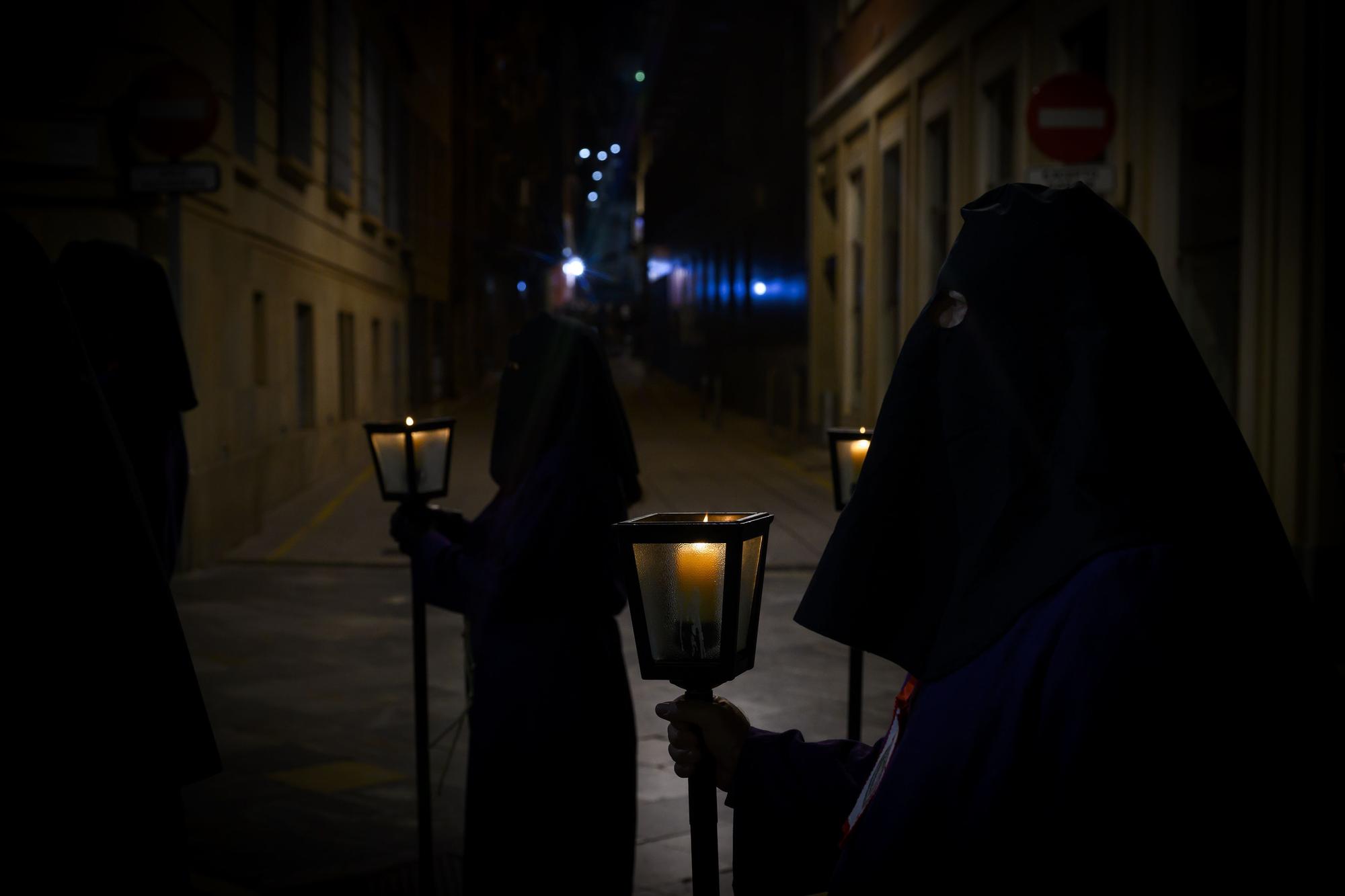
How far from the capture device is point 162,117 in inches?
383

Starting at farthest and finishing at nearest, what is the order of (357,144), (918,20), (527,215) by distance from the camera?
(527,215) → (357,144) → (918,20)

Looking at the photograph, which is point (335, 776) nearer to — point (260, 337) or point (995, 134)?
point (260, 337)

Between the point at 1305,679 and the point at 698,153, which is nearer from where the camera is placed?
the point at 1305,679

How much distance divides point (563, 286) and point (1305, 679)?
110 metres

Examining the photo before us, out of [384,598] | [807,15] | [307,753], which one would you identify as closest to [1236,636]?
[307,753]

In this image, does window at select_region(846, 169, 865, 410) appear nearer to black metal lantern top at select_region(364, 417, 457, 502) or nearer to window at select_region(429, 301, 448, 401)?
window at select_region(429, 301, 448, 401)

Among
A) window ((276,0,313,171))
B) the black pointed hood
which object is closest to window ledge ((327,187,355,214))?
window ((276,0,313,171))

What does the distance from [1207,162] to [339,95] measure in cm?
1253

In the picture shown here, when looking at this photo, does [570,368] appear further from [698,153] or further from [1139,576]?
[698,153]

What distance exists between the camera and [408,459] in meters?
4.15

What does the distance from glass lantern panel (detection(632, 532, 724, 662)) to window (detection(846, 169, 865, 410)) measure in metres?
19.0

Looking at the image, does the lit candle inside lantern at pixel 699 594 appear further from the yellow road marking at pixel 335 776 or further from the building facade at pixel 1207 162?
the yellow road marking at pixel 335 776

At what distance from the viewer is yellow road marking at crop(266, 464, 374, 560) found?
11992 mm

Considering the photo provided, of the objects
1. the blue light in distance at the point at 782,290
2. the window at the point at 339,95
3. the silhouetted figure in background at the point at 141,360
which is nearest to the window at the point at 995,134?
the window at the point at 339,95
